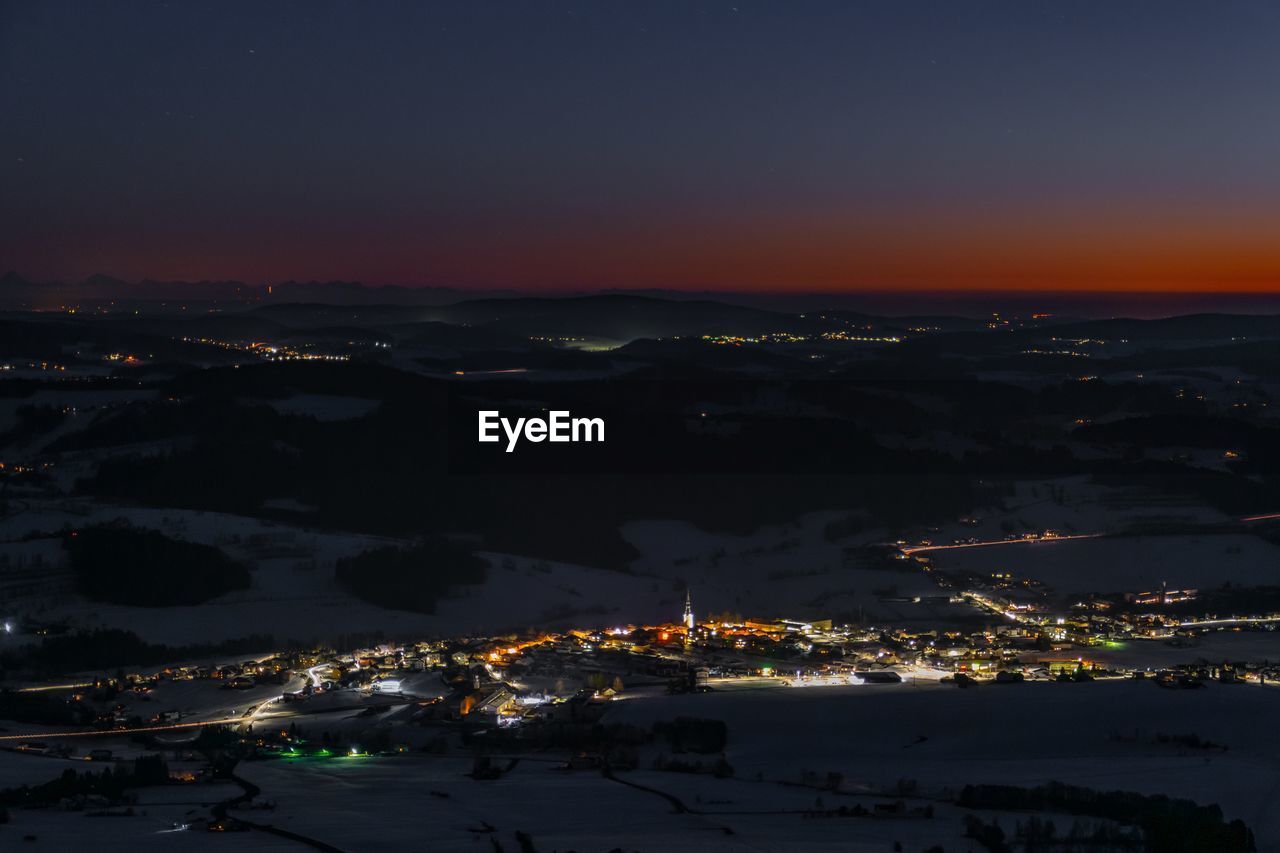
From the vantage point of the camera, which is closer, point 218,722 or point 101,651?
point 218,722

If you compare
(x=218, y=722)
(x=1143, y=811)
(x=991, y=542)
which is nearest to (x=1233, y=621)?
(x=991, y=542)

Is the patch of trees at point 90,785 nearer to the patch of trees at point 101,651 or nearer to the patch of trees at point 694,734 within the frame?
the patch of trees at point 694,734

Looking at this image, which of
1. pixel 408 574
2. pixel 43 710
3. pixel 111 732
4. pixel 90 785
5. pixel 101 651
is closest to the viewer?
pixel 90 785

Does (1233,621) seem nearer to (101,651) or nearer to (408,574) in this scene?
(408,574)

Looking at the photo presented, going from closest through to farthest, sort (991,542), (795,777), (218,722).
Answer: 1. (795,777)
2. (218,722)
3. (991,542)

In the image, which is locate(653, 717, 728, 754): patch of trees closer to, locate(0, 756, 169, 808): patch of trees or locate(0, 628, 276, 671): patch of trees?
locate(0, 756, 169, 808): patch of trees

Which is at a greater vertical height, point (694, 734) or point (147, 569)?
point (694, 734)

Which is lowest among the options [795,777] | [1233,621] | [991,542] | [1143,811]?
[991,542]

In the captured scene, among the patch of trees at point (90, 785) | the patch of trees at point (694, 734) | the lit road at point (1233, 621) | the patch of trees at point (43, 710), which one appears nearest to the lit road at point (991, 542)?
the lit road at point (1233, 621)
